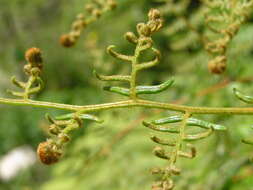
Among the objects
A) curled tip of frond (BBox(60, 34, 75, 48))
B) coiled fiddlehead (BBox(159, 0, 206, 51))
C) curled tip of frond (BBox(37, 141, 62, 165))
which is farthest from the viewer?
coiled fiddlehead (BBox(159, 0, 206, 51))

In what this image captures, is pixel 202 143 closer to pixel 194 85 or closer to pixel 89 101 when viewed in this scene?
pixel 194 85

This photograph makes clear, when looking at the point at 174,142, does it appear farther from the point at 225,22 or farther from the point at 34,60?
the point at 225,22

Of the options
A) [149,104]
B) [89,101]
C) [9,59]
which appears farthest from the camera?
[9,59]

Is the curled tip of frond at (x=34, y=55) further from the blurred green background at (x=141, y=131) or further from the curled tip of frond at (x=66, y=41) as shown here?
the blurred green background at (x=141, y=131)

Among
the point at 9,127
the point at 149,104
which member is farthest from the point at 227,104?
the point at 9,127

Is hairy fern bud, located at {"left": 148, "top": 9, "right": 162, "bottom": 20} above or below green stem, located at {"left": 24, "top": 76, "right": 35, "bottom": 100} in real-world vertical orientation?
above

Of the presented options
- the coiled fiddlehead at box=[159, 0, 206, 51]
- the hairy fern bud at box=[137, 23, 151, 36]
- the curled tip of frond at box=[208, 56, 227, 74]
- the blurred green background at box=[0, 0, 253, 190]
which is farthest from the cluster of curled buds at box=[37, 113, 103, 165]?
the coiled fiddlehead at box=[159, 0, 206, 51]

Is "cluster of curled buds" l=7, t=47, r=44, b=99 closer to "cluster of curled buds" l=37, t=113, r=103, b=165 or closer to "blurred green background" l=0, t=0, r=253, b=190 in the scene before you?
"cluster of curled buds" l=37, t=113, r=103, b=165

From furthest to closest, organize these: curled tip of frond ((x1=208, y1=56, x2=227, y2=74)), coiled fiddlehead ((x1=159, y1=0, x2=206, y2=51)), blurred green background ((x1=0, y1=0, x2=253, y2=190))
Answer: blurred green background ((x1=0, y1=0, x2=253, y2=190))
coiled fiddlehead ((x1=159, y1=0, x2=206, y2=51))
curled tip of frond ((x1=208, y1=56, x2=227, y2=74))
